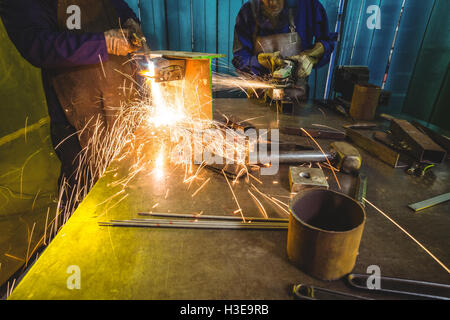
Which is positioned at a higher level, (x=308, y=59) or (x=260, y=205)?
(x=308, y=59)

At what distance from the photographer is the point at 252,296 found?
0.71 metres

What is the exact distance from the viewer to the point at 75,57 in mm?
2004

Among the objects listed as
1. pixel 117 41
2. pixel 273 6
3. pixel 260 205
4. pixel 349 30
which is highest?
pixel 273 6

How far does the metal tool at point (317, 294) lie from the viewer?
0.69 m

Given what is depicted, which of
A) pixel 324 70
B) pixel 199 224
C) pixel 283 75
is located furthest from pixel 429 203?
pixel 324 70

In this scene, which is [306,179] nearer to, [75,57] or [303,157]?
[303,157]

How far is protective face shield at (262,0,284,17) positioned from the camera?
2846 mm

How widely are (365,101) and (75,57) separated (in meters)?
2.44

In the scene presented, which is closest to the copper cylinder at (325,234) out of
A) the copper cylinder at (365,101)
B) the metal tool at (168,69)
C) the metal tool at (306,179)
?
the metal tool at (306,179)

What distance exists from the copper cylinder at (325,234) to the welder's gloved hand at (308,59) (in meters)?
2.11

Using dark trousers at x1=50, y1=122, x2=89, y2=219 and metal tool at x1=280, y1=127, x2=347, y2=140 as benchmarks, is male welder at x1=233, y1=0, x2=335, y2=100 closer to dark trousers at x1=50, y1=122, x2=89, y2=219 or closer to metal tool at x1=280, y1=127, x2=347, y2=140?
metal tool at x1=280, y1=127, x2=347, y2=140

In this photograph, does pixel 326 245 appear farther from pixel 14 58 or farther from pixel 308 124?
pixel 14 58
